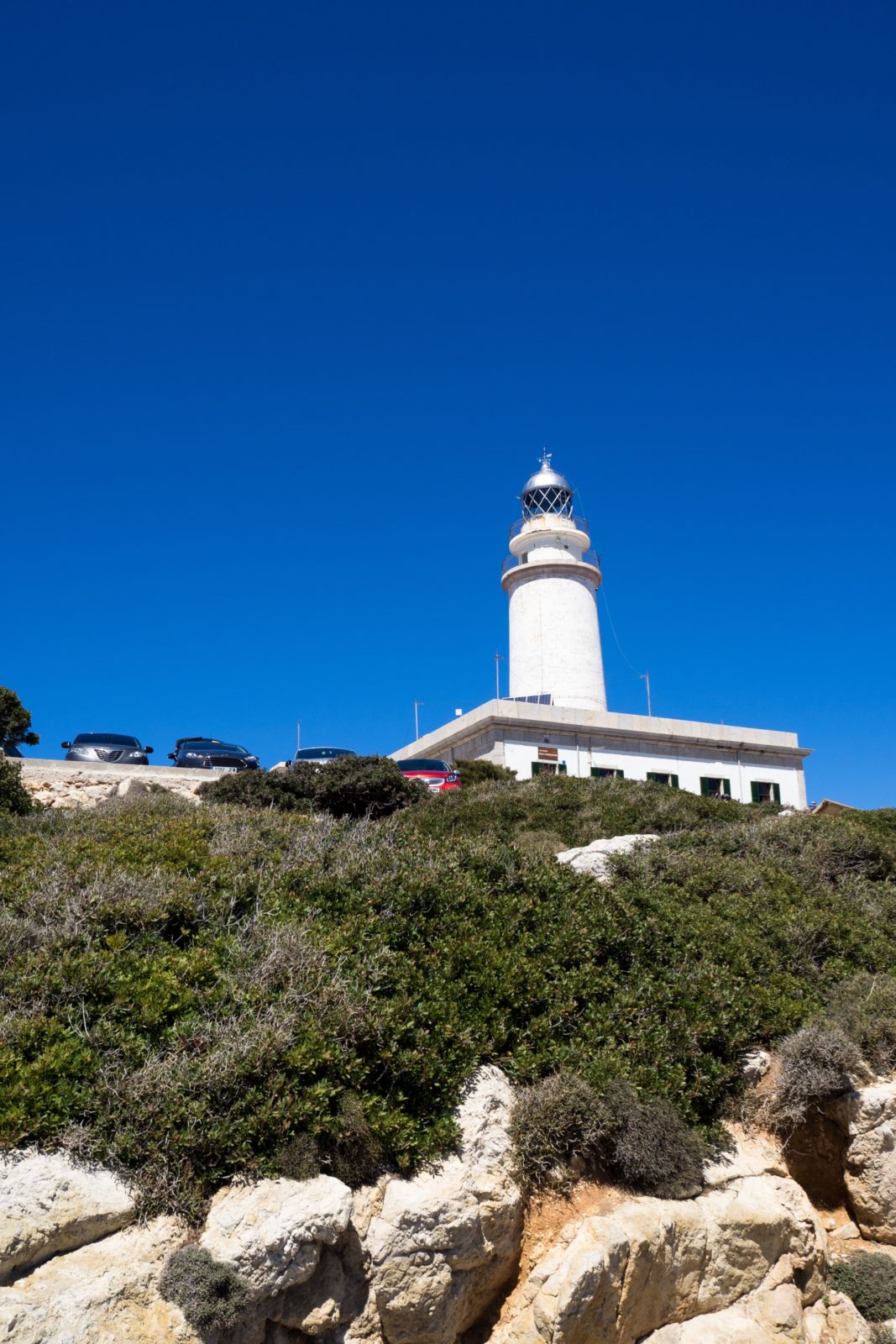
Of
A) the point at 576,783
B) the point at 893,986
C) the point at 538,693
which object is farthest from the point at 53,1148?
the point at 538,693

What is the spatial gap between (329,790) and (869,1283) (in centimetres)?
1463

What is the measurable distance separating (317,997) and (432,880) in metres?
2.70

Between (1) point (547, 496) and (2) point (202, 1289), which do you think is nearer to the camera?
(2) point (202, 1289)

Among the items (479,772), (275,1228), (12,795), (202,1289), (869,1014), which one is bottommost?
(202,1289)

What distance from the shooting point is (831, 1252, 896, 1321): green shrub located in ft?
24.9

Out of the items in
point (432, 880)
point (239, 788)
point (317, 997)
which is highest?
point (239, 788)

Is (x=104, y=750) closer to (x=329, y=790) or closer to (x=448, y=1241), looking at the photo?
(x=329, y=790)

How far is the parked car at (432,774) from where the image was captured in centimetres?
2483

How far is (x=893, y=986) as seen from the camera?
9781mm

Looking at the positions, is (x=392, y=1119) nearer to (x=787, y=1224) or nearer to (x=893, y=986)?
(x=787, y=1224)

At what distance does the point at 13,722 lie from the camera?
23500 mm

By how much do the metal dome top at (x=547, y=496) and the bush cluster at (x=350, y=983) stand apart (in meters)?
28.1

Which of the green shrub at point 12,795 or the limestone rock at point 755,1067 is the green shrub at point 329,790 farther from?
the limestone rock at point 755,1067

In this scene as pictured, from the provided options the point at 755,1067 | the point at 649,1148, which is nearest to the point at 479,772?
the point at 755,1067
